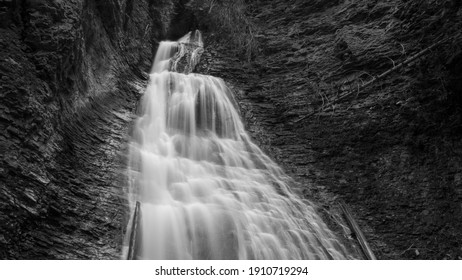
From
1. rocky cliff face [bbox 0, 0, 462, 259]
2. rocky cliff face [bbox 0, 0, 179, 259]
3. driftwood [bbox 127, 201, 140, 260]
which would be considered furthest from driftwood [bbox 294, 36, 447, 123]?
driftwood [bbox 127, 201, 140, 260]

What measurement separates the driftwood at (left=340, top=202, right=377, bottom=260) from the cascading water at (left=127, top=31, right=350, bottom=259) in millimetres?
365

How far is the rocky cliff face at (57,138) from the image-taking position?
15.1 feet

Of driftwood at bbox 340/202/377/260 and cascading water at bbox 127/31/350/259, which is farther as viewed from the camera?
driftwood at bbox 340/202/377/260

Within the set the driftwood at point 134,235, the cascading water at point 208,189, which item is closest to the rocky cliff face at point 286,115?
the driftwood at point 134,235

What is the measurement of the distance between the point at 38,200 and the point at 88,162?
1388 millimetres

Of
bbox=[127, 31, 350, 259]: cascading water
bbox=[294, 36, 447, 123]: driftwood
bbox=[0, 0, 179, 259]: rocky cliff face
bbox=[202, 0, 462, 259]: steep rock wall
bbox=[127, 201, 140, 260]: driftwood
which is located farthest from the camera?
bbox=[294, 36, 447, 123]: driftwood

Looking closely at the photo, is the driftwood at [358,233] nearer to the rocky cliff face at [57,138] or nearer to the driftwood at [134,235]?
the driftwood at [134,235]

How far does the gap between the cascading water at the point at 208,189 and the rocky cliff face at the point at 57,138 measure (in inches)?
21.4

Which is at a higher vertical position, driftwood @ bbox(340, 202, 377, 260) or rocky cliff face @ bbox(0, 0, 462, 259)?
rocky cliff face @ bbox(0, 0, 462, 259)

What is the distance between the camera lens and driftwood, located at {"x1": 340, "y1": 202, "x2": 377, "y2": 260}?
5.85 metres

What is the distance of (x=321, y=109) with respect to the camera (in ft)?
28.5

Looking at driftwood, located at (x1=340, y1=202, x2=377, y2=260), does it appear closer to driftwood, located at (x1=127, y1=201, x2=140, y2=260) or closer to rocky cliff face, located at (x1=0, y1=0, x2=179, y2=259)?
driftwood, located at (x1=127, y1=201, x2=140, y2=260)
